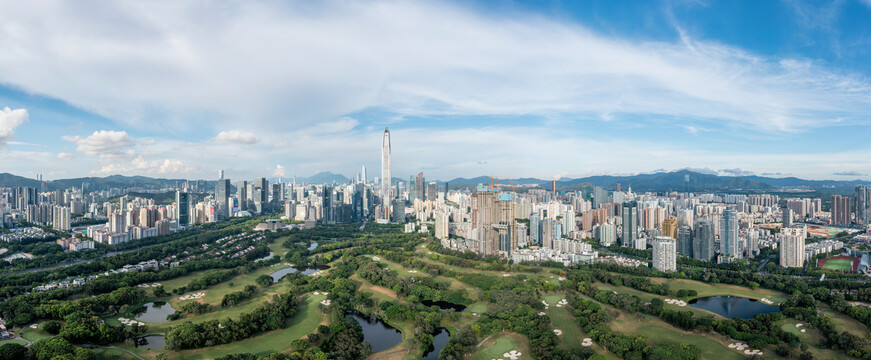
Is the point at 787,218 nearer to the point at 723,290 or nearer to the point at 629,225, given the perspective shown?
the point at 629,225

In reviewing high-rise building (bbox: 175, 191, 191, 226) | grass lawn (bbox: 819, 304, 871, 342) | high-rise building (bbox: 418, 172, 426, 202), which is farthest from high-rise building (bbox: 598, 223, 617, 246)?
high-rise building (bbox: 175, 191, 191, 226)

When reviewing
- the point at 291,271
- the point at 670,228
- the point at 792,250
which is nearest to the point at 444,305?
the point at 291,271

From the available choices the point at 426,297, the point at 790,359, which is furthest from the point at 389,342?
the point at 790,359

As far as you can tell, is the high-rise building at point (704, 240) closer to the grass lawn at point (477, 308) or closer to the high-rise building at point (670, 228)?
the high-rise building at point (670, 228)

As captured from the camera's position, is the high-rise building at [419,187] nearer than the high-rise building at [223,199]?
No

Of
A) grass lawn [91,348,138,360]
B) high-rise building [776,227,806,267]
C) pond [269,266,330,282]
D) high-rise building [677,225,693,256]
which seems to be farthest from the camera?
high-rise building [677,225,693,256]

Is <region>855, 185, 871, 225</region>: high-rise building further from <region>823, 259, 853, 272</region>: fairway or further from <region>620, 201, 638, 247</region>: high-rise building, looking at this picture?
<region>620, 201, 638, 247</region>: high-rise building

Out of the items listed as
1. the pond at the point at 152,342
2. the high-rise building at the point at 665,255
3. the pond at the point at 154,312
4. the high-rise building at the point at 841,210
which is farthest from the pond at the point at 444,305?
the high-rise building at the point at 841,210

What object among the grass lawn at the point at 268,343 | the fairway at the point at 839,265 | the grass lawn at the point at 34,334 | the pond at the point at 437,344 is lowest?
the pond at the point at 437,344

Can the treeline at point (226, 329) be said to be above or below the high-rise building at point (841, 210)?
below
